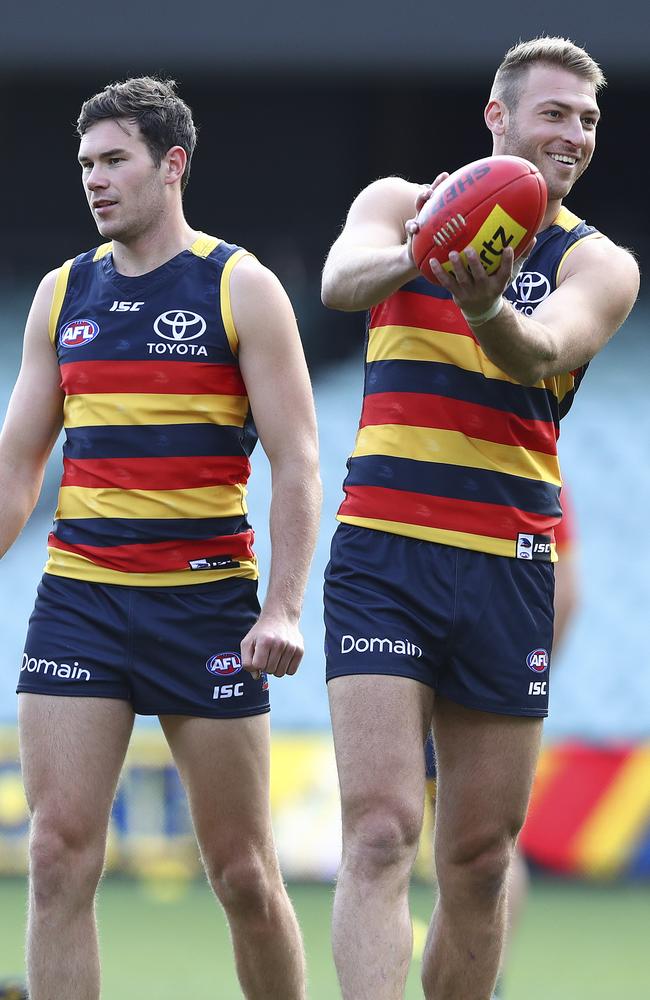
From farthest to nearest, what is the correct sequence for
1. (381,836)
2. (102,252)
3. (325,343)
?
(325,343), (102,252), (381,836)

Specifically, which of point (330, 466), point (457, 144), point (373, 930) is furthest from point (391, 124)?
point (373, 930)

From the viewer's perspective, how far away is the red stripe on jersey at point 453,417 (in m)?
4.31

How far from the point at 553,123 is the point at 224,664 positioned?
1.61 m

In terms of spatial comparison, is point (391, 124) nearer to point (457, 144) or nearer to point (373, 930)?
point (457, 144)

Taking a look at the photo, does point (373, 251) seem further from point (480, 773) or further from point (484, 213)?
point (480, 773)

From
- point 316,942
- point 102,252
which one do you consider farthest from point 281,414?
point 316,942

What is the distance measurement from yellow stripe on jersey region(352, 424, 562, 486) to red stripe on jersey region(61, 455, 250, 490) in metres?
0.46

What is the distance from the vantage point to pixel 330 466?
34.9ft

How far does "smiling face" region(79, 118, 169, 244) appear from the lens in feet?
15.3

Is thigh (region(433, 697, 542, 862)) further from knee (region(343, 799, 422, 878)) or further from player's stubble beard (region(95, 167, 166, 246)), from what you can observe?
player's stubble beard (region(95, 167, 166, 246))

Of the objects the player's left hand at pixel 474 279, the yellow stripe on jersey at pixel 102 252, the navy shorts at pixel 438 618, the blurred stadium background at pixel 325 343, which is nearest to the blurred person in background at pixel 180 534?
the yellow stripe on jersey at pixel 102 252

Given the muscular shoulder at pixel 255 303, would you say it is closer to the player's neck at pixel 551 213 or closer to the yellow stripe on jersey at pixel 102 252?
the yellow stripe on jersey at pixel 102 252

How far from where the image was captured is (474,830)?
4.41 meters

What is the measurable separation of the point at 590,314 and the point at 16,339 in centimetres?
710
